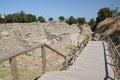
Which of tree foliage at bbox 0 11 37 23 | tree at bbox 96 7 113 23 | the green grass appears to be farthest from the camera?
tree at bbox 96 7 113 23

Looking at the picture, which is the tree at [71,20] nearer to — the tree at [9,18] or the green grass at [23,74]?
the tree at [9,18]

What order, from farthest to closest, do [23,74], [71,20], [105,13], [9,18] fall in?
[71,20] → [105,13] → [9,18] → [23,74]

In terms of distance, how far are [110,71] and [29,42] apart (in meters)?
14.7

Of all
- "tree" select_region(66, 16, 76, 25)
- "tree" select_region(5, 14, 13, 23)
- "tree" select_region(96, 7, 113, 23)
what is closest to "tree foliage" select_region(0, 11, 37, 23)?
"tree" select_region(5, 14, 13, 23)

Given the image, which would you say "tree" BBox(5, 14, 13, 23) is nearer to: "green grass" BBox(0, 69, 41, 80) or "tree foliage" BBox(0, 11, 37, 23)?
"tree foliage" BBox(0, 11, 37, 23)

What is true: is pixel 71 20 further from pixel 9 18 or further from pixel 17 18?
pixel 9 18

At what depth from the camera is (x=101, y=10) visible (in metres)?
43.8

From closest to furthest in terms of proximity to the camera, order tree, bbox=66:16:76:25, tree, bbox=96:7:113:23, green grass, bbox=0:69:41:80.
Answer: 1. green grass, bbox=0:69:41:80
2. tree, bbox=96:7:113:23
3. tree, bbox=66:16:76:25

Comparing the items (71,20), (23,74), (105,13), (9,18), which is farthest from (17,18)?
(23,74)

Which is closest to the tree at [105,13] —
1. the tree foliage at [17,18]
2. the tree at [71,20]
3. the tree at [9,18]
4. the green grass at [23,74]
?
the tree at [71,20]

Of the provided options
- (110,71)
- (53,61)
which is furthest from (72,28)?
(110,71)

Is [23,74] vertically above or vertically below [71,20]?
below

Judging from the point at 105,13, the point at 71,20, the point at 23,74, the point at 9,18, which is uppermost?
the point at 105,13

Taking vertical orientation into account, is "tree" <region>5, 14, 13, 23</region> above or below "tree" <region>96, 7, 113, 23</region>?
below
